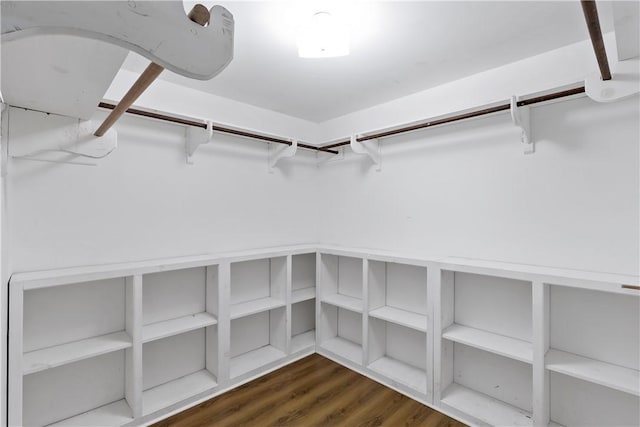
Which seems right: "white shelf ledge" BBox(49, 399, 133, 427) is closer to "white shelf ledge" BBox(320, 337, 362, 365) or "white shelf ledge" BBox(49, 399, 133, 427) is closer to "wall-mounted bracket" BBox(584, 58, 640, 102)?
"white shelf ledge" BBox(320, 337, 362, 365)

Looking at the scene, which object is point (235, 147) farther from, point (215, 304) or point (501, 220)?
point (501, 220)

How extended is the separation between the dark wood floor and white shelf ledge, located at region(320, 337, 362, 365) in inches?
7.6

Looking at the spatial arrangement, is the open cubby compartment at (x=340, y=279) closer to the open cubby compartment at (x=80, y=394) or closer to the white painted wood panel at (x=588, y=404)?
the white painted wood panel at (x=588, y=404)

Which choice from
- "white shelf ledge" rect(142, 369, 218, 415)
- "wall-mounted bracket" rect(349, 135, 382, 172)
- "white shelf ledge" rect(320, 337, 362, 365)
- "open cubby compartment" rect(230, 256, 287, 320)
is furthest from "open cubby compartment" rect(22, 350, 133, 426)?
"wall-mounted bracket" rect(349, 135, 382, 172)

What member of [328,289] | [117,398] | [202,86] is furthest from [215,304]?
[202,86]

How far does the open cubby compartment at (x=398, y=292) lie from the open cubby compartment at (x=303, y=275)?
2.16ft

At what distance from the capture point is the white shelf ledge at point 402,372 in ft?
7.59

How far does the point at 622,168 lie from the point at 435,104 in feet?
3.95

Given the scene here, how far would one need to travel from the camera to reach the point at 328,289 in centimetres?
306

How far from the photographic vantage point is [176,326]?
86.7 inches

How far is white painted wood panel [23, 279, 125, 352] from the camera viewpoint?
183cm

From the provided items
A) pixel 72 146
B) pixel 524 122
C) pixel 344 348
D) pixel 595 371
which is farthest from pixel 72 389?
pixel 524 122

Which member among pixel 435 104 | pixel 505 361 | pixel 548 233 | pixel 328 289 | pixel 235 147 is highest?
pixel 435 104

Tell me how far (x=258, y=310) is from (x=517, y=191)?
205 centimetres
